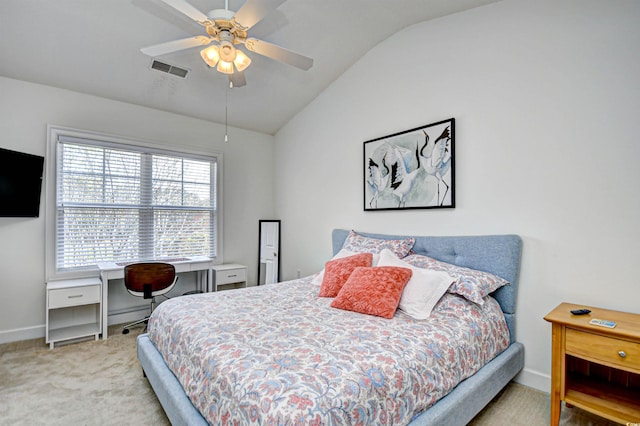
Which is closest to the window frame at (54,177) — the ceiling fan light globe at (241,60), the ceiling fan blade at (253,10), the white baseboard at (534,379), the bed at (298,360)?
the bed at (298,360)

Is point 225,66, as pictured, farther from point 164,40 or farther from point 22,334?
point 22,334

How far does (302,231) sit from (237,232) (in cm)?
101

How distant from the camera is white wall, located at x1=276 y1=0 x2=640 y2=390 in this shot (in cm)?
200

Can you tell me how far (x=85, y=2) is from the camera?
2.46m

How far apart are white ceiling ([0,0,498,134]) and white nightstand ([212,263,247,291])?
2.21 metres

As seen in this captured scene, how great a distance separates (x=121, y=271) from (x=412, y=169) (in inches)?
130

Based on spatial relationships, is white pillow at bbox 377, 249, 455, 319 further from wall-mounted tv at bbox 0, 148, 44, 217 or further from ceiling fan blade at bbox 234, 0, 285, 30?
wall-mounted tv at bbox 0, 148, 44, 217

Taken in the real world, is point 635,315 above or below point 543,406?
above

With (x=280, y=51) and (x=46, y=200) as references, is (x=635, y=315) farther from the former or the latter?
(x=46, y=200)

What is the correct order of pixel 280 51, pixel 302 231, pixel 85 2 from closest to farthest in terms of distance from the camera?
pixel 280 51 → pixel 85 2 → pixel 302 231

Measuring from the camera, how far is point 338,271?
8.69 ft

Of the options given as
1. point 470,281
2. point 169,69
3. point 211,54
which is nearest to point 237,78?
point 211,54

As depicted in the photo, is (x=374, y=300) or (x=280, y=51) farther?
(x=280, y=51)

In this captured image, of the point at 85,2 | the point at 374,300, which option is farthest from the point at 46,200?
the point at 374,300
